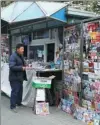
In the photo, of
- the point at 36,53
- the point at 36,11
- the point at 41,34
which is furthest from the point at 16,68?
the point at 36,53

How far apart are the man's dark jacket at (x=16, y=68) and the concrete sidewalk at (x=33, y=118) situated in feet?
2.84

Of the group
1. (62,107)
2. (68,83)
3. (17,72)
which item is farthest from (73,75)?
(17,72)

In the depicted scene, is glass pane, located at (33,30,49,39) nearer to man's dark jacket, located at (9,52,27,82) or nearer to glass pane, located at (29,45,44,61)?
glass pane, located at (29,45,44,61)

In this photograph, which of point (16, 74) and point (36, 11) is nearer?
point (36, 11)

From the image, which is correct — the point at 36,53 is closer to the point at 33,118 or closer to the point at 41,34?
the point at 41,34

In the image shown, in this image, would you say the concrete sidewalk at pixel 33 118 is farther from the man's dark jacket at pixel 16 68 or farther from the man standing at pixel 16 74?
the man's dark jacket at pixel 16 68

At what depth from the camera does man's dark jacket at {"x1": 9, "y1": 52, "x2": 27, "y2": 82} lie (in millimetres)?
8570

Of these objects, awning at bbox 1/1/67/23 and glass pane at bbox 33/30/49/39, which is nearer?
awning at bbox 1/1/67/23

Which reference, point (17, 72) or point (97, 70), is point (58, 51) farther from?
point (97, 70)

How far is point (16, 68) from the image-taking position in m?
8.56

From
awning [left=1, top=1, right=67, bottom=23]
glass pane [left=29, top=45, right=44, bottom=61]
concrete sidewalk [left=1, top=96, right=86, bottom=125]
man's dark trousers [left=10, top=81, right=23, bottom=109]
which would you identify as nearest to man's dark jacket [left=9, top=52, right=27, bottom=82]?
man's dark trousers [left=10, top=81, right=23, bottom=109]

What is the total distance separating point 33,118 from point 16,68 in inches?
56.6

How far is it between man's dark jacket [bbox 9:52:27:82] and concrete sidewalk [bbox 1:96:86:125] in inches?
34.1

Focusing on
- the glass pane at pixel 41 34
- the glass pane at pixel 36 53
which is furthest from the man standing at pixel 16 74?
the glass pane at pixel 36 53
